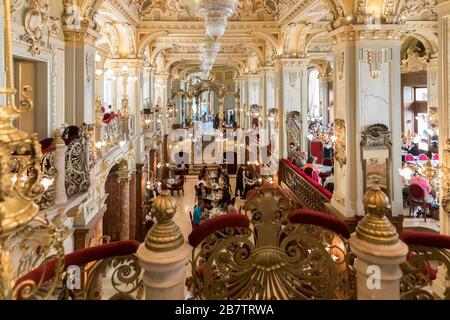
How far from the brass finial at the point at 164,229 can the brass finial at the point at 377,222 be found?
3.52 feet

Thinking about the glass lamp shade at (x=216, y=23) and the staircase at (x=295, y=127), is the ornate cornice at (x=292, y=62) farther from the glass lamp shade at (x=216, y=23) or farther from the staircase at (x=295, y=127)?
the glass lamp shade at (x=216, y=23)

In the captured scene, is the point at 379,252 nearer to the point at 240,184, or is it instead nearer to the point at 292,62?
the point at 292,62

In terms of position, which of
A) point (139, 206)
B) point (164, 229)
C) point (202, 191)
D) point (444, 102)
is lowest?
point (139, 206)

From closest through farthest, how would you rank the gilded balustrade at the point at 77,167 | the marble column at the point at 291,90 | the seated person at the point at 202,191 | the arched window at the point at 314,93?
the gilded balustrade at the point at 77,167
the marble column at the point at 291,90
the seated person at the point at 202,191
the arched window at the point at 314,93

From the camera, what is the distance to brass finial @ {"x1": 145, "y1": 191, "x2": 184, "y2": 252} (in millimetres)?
1915

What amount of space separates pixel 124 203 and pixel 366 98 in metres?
8.57

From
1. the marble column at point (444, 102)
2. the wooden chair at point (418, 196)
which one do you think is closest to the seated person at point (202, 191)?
the wooden chair at point (418, 196)

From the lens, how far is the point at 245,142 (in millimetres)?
22109

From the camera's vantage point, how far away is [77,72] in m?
7.03

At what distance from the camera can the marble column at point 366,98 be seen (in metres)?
6.76

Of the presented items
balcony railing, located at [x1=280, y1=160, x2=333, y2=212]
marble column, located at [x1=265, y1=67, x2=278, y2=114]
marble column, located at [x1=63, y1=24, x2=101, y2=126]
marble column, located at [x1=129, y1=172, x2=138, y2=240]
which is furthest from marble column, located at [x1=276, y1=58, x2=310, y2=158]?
marble column, located at [x1=63, y1=24, x2=101, y2=126]

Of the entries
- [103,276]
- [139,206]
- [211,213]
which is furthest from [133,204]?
[103,276]

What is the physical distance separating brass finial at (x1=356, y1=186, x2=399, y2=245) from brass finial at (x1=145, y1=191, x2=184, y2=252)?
1.07 metres
